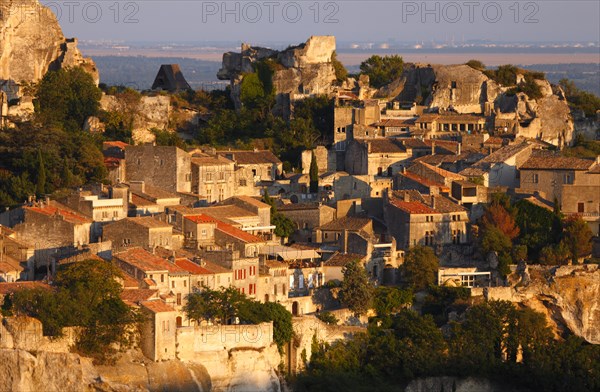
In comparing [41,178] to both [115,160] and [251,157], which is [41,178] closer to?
[115,160]

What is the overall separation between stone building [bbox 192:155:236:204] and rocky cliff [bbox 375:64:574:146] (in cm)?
1080

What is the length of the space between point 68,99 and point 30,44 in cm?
320

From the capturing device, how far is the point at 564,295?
5072cm

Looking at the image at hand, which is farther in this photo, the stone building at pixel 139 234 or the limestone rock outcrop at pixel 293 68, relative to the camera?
the limestone rock outcrop at pixel 293 68

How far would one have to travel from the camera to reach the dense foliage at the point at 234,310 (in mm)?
44781

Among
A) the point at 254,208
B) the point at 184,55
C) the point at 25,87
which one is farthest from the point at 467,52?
the point at 254,208

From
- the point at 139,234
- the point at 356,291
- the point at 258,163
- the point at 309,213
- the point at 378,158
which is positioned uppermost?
the point at 378,158

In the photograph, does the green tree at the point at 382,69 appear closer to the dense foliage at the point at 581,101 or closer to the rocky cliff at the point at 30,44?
the dense foliage at the point at 581,101

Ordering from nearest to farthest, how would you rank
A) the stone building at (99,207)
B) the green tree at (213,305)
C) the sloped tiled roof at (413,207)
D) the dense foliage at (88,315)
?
the dense foliage at (88,315) < the green tree at (213,305) < the stone building at (99,207) < the sloped tiled roof at (413,207)

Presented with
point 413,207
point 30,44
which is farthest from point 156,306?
point 30,44

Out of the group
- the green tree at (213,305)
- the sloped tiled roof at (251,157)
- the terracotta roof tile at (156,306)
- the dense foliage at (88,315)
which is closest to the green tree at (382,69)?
the sloped tiled roof at (251,157)

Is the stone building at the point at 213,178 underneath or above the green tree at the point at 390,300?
above

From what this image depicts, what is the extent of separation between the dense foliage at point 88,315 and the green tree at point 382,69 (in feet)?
89.9

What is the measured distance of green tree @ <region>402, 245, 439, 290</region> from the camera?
49812mm
